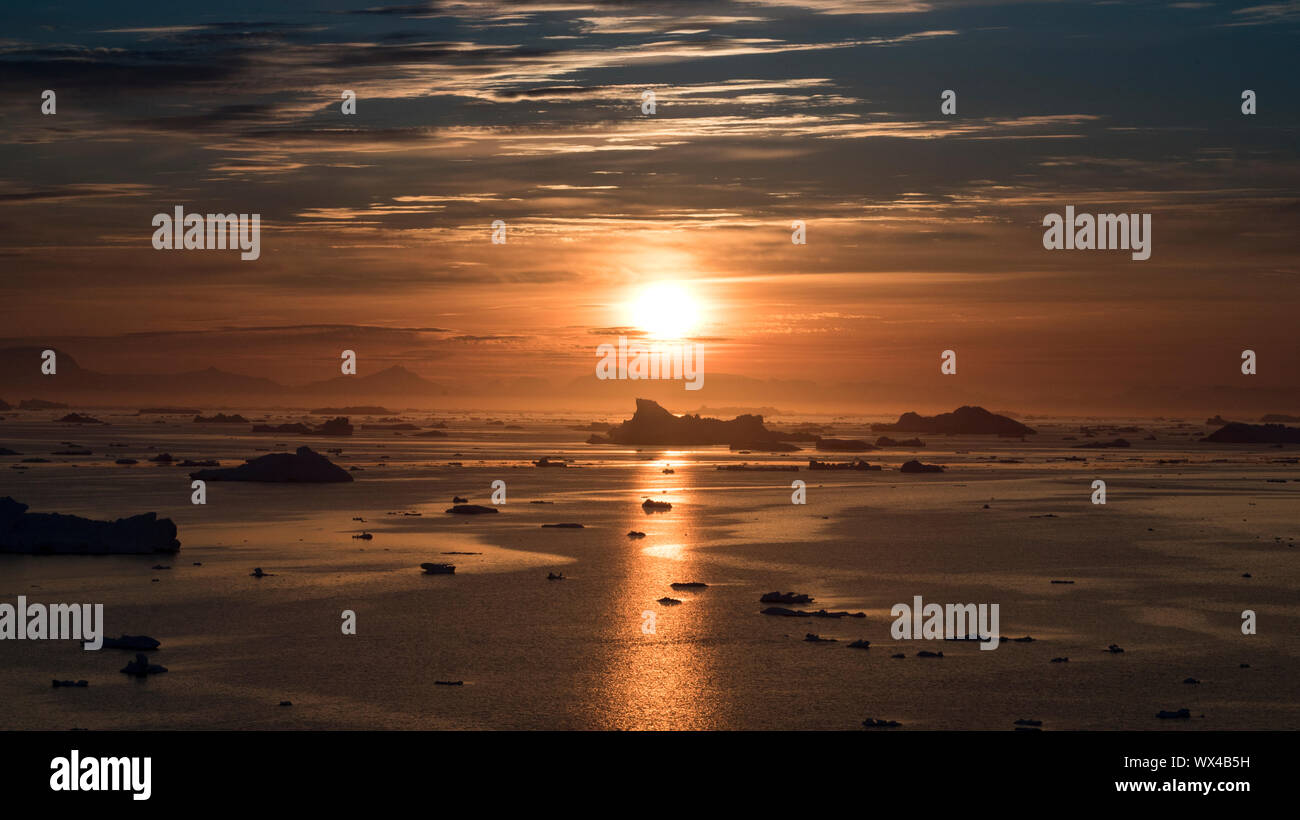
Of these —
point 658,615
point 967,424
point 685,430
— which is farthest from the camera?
point 967,424

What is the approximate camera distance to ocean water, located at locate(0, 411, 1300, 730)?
1238 cm

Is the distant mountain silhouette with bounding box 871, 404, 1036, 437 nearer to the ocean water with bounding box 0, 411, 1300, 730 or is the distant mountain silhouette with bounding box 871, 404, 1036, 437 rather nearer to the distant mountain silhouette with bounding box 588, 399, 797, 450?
the distant mountain silhouette with bounding box 588, 399, 797, 450

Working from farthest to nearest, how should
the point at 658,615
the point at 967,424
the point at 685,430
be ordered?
the point at 967,424
the point at 685,430
the point at 658,615

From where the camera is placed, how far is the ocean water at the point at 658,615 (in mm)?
12383

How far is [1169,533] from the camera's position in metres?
30.1

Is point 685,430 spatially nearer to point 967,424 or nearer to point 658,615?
point 967,424

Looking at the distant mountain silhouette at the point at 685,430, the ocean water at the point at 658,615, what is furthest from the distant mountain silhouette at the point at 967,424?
the ocean water at the point at 658,615

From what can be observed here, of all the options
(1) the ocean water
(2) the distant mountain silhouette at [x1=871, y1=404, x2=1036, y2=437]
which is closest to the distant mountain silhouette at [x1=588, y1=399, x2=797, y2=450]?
(2) the distant mountain silhouette at [x1=871, y1=404, x2=1036, y2=437]

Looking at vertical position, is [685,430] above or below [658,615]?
above

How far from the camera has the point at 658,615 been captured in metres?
17.6

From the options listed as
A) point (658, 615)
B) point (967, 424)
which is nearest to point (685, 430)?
point (967, 424)
